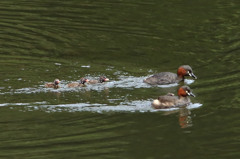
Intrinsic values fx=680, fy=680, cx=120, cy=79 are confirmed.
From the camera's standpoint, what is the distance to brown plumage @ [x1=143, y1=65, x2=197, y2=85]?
15262mm

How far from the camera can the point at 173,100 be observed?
13.4m

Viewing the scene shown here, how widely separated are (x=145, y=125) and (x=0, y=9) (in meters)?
13.0

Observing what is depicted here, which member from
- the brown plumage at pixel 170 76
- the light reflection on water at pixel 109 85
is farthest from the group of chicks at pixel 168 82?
the light reflection on water at pixel 109 85

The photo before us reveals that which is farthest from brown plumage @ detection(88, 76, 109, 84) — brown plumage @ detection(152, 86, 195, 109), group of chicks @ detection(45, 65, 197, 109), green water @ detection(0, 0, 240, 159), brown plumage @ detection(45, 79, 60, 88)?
brown plumage @ detection(152, 86, 195, 109)

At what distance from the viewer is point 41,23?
21.7 m

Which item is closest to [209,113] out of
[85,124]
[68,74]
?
[85,124]

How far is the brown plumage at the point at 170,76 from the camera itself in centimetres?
1526

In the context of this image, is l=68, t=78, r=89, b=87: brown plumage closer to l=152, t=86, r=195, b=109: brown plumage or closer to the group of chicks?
the group of chicks

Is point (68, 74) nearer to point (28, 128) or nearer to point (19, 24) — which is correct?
point (28, 128)

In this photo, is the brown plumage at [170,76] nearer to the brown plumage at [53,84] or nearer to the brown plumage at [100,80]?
the brown plumage at [100,80]

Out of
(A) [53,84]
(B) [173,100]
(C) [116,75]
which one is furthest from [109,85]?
(B) [173,100]

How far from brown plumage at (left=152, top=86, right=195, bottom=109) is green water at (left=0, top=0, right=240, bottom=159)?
17 centimetres

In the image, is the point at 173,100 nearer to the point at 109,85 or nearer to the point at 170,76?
the point at 109,85

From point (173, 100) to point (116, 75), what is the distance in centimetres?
281
